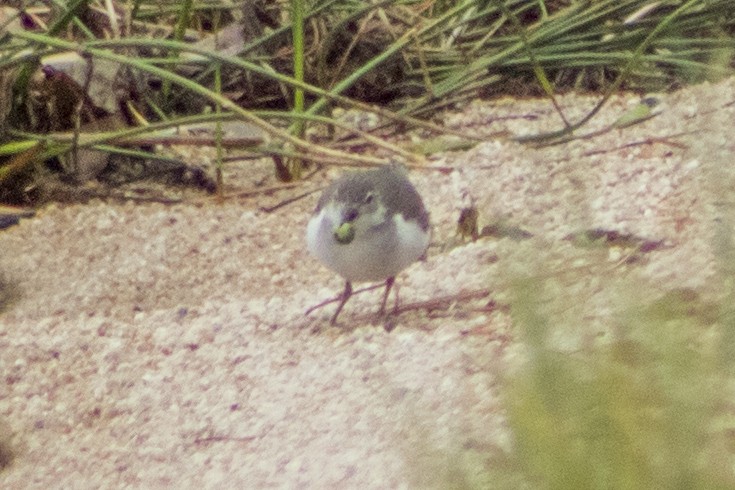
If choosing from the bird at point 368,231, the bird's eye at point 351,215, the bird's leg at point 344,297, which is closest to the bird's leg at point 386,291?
the bird at point 368,231

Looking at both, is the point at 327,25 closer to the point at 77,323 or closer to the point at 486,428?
the point at 77,323

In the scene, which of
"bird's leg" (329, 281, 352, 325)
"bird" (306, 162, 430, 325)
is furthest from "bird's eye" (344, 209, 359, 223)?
"bird's leg" (329, 281, 352, 325)

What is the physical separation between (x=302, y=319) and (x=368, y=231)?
1.36 feet

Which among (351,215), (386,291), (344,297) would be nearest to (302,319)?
(344,297)

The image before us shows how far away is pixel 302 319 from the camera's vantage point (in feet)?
12.7

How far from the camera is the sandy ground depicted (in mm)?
2246

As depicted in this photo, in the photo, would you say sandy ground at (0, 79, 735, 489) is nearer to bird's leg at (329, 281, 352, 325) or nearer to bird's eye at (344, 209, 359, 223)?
bird's leg at (329, 281, 352, 325)

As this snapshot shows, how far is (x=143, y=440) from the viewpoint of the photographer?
3.04 m

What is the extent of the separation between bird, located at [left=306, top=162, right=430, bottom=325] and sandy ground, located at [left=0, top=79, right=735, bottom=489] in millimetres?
189

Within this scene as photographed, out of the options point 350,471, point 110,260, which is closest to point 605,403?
point 350,471

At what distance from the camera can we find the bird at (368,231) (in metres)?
3.70

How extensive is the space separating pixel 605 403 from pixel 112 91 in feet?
14.8

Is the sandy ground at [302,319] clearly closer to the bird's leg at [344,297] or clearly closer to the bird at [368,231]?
the bird's leg at [344,297]

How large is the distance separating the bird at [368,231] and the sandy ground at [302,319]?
0.19m
